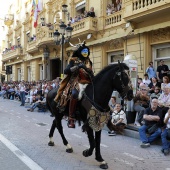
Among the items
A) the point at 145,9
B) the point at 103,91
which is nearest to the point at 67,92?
the point at 103,91

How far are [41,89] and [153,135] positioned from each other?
1139cm

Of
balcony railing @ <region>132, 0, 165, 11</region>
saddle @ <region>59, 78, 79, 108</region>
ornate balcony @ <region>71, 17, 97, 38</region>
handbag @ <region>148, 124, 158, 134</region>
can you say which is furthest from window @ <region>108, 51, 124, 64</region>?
saddle @ <region>59, 78, 79, 108</region>

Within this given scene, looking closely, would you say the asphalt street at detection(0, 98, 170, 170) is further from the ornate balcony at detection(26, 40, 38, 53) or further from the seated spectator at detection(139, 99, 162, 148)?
the ornate balcony at detection(26, 40, 38, 53)

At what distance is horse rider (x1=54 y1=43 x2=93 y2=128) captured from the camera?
5.01 m

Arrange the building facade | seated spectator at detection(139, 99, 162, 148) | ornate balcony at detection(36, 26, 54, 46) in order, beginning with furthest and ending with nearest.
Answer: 1. ornate balcony at detection(36, 26, 54, 46)
2. the building facade
3. seated spectator at detection(139, 99, 162, 148)

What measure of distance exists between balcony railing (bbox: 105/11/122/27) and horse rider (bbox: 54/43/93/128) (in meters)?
10.8

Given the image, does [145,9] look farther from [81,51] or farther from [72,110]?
[72,110]

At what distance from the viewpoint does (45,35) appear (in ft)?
71.3

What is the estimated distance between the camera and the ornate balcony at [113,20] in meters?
15.5

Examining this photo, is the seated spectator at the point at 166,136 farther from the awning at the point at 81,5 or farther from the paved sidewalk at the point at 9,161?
the awning at the point at 81,5

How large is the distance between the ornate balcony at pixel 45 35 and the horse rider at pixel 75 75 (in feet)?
53.3

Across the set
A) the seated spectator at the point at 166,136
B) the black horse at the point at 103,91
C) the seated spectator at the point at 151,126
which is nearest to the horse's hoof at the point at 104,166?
the black horse at the point at 103,91

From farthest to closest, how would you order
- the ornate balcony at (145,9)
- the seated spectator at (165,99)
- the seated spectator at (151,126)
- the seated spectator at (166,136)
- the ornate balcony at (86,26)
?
1. the ornate balcony at (86,26)
2. the ornate balcony at (145,9)
3. the seated spectator at (165,99)
4. the seated spectator at (151,126)
5. the seated spectator at (166,136)

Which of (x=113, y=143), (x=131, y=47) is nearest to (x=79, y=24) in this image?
(x=131, y=47)
